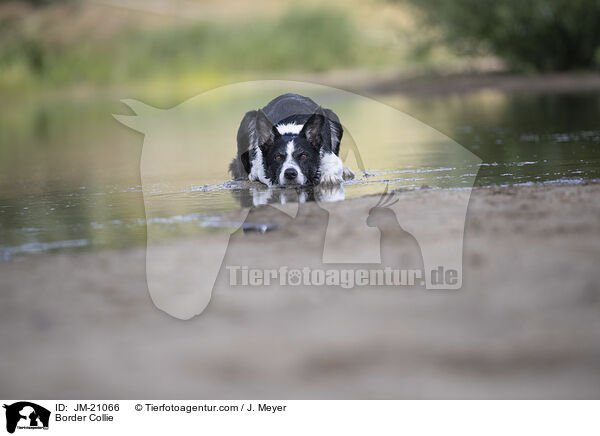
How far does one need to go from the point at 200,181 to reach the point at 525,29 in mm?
13540

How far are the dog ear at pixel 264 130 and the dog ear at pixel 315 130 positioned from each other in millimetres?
244

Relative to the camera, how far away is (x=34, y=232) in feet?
16.8

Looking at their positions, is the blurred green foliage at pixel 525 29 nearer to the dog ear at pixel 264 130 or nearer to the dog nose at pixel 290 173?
the dog ear at pixel 264 130

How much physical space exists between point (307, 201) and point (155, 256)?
5.77 feet

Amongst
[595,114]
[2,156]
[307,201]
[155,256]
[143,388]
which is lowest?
[143,388]

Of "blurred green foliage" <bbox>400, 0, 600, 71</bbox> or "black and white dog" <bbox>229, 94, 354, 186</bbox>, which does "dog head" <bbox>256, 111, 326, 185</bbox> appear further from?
"blurred green foliage" <bbox>400, 0, 600, 71</bbox>

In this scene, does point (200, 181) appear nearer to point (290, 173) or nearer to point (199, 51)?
point (290, 173)

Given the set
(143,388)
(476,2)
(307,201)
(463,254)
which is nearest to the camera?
(143,388)

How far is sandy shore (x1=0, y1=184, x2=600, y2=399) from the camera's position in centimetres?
260

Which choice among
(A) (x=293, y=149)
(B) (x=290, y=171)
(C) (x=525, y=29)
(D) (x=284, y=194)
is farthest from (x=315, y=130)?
(C) (x=525, y=29)

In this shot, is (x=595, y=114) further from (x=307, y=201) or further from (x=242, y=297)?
(x=242, y=297)

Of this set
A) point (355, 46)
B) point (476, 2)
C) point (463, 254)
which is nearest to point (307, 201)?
point (463, 254)
